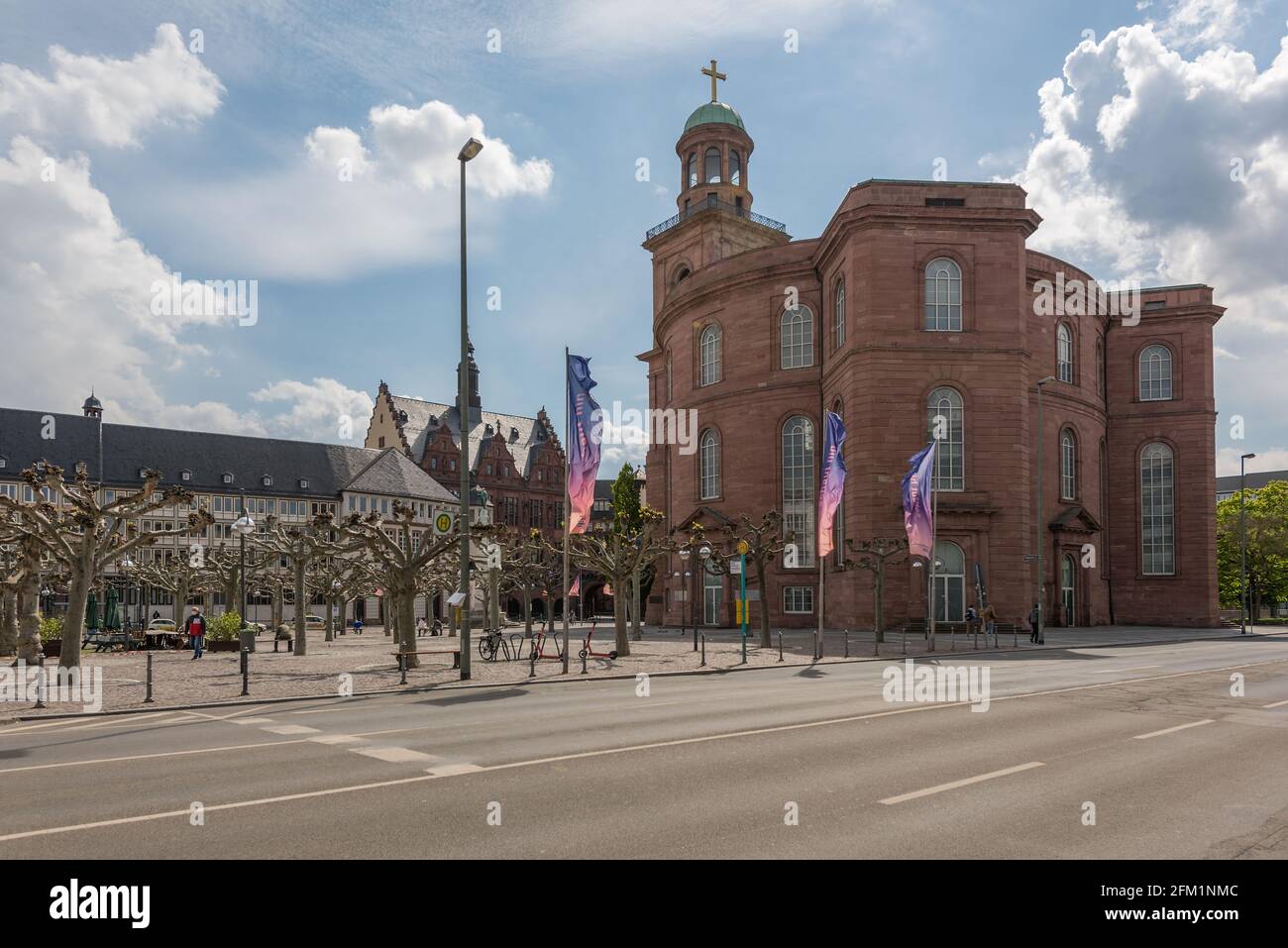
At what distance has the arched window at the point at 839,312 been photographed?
51031 millimetres

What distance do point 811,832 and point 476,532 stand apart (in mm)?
20882

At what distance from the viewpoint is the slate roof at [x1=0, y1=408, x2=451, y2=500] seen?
266 feet

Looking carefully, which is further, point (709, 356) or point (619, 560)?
point (709, 356)

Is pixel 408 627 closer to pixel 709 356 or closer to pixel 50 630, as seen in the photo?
pixel 50 630

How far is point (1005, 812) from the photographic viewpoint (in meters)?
8.36

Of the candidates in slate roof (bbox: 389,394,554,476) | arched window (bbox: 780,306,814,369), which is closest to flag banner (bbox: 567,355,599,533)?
arched window (bbox: 780,306,814,369)

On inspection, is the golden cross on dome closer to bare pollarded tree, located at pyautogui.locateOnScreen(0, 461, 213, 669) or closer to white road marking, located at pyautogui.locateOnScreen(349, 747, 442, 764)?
bare pollarded tree, located at pyautogui.locateOnScreen(0, 461, 213, 669)

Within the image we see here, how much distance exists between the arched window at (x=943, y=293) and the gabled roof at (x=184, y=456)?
6652 centimetres

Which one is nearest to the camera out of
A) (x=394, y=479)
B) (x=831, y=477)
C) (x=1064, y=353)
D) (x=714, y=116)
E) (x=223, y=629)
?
(x=831, y=477)

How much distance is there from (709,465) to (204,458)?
181ft

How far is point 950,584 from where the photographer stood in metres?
46.1

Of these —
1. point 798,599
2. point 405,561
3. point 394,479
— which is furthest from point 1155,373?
point 394,479

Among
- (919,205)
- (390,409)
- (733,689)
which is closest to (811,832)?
(733,689)

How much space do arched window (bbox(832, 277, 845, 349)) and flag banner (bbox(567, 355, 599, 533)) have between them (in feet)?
96.1
